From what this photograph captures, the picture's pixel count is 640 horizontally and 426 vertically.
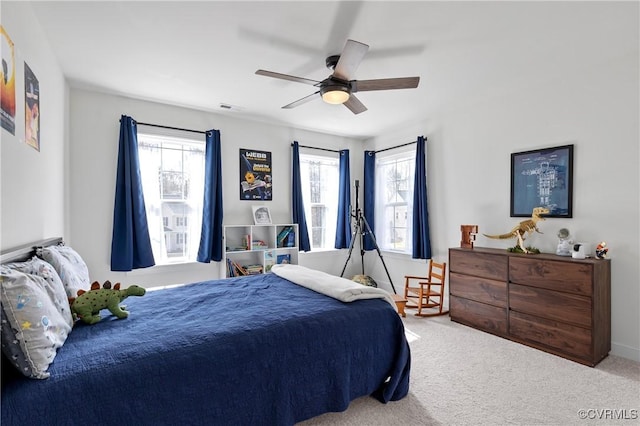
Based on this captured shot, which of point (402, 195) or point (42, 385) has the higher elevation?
point (402, 195)

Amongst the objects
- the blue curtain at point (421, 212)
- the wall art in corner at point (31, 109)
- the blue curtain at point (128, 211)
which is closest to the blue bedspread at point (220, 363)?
the wall art in corner at point (31, 109)

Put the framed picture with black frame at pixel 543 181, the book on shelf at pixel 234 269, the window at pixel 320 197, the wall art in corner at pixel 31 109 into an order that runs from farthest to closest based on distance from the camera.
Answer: the window at pixel 320 197 < the book on shelf at pixel 234 269 < the framed picture with black frame at pixel 543 181 < the wall art in corner at pixel 31 109

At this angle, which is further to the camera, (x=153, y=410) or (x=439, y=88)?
(x=439, y=88)

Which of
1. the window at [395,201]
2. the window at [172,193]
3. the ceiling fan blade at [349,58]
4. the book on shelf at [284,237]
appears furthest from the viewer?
the window at [395,201]

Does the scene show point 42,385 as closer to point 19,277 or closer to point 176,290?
point 19,277

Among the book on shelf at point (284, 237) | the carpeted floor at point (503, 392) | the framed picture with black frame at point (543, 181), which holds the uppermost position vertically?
the framed picture with black frame at point (543, 181)

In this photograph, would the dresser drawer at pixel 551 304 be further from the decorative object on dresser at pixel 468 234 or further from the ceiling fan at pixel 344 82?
the ceiling fan at pixel 344 82

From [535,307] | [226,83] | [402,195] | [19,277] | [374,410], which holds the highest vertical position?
[226,83]

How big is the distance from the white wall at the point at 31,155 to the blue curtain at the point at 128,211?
50cm

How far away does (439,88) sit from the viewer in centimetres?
323

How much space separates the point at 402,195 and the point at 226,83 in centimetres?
298

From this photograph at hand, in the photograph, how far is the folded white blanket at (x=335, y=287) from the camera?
81.0 inches

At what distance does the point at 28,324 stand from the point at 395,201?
4.42 m

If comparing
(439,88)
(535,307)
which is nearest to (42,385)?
(535,307)
